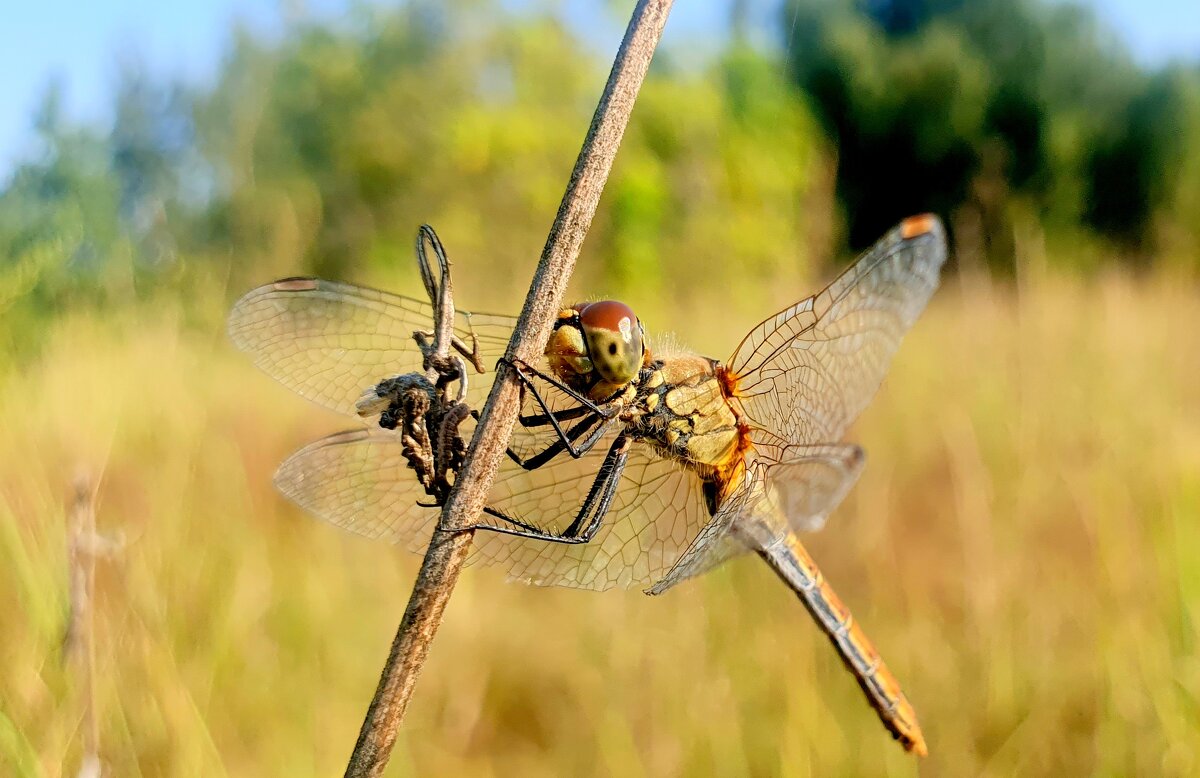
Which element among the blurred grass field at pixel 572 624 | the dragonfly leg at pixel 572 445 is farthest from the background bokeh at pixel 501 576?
the dragonfly leg at pixel 572 445

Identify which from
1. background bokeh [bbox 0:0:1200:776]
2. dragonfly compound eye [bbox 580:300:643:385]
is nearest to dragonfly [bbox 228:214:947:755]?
dragonfly compound eye [bbox 580:300:643:385]

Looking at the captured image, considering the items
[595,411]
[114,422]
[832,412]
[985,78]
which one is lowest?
[114,422]

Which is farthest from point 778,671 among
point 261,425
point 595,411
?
point 261,425

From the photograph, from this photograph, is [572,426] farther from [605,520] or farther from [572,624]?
[572,624]

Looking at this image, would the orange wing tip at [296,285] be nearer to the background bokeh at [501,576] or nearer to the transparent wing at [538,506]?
the transparent wing at [538,506]

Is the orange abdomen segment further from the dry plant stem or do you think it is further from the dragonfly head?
the dry plant stem

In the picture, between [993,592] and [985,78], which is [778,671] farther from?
[985,78]
